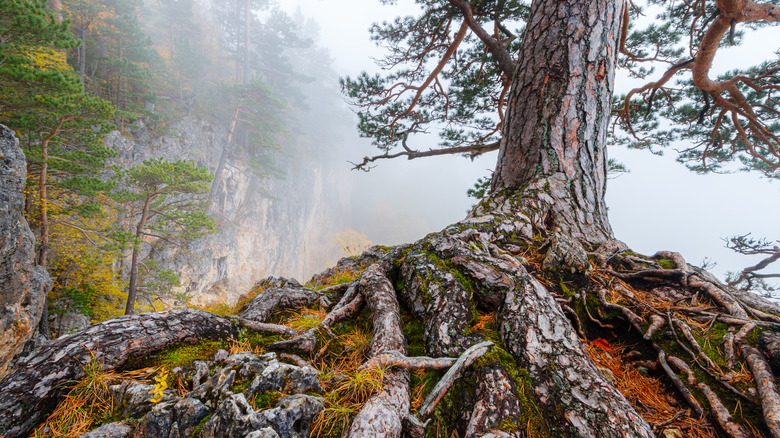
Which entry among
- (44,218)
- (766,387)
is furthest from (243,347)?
(44,218)

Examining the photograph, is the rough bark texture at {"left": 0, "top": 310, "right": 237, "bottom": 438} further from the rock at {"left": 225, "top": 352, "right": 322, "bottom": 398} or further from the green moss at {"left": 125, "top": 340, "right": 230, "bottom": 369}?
the rock at {"left": 225, "top": 352, "right": 322, "bottom": 398}

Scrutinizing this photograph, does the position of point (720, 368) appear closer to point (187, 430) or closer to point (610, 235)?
point (610, 235)

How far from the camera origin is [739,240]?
5.10 metres

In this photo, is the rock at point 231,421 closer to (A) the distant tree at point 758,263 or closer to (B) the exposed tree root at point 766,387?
(B) the exposed tree root at point 766,387

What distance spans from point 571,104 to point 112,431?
4074mm

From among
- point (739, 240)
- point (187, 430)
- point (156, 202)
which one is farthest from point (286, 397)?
point (156, 202)

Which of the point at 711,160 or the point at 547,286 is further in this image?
the point at 711,160

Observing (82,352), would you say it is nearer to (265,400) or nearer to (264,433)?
(265,400)

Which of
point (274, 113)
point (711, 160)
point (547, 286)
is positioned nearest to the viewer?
point (547, 286)

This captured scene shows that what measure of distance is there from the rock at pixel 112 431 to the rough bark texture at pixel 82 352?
0.34 meters

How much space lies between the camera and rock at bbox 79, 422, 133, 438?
1061 millimetres

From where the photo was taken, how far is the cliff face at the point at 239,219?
49.6ft

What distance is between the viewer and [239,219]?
22047 mm

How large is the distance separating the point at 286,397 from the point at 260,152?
86.0 ft
